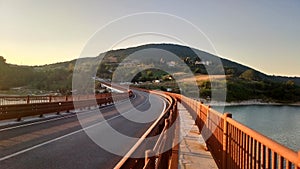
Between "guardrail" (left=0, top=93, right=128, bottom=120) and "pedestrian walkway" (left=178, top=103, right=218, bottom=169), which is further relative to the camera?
"guardrail" (left=0, top=93, right=128, bottom=120)

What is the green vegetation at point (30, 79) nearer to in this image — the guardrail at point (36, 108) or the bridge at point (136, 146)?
the guardrail at point (36, 108)

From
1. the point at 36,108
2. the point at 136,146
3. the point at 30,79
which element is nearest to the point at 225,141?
the point at 136,146

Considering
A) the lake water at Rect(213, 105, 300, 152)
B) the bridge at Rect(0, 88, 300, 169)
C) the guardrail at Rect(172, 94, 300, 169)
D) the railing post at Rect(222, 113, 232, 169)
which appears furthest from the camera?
the lake water at Rect(213, 105, 300, 152)

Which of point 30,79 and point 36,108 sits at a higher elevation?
point 30,79

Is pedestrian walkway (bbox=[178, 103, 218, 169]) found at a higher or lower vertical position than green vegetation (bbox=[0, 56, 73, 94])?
lower

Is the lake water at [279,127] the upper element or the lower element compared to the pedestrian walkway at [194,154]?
lower

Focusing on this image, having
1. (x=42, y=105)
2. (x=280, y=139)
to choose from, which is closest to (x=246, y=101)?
(x=280, y=139)

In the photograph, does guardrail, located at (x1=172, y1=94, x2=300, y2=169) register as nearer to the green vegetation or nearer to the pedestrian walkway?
the pedestrian walkway

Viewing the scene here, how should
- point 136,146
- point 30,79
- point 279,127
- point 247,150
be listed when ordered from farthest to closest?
point 30,79, point 279,127, point 247,150, point 136,146

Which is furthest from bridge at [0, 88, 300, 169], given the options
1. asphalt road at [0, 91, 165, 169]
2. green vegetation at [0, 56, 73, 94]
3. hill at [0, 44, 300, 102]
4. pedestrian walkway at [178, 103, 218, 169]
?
green vegetation at [0, 56, 73, 94]

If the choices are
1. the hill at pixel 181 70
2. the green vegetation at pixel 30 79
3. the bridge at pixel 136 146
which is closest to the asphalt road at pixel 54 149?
the bridge at pixel 136 146

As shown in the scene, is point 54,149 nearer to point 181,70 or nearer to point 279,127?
point 279,127

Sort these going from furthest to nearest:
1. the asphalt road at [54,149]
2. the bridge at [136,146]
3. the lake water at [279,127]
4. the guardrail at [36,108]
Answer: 1. the lake water at [279,127]
2. the guardrail at [36,108]
3. the asphalt road at [54,149]
4. the bridge at [136,146]

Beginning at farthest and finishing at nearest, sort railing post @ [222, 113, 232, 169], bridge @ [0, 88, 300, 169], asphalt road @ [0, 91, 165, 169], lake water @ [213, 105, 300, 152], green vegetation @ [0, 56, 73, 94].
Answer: green vegetation @ [0, 56, 73, 94], lake water @ [213, 105, 300, 152], asphalt road @ [0, 91, 165, 169], railing post @ [222, 113, 232, 169], bridge @ [0, 88, 300, 169]
